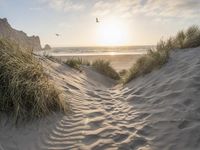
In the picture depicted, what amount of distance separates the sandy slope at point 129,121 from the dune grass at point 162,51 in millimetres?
859

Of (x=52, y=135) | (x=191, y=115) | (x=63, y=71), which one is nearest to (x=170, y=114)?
(x=191, y=115)

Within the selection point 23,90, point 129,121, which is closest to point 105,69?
point 129,121

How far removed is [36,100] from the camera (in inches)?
204

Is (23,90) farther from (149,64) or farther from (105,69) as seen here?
(105,69)

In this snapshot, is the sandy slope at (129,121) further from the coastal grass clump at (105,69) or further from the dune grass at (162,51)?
the coastal grass clump at (105,69)

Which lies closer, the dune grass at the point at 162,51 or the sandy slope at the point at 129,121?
the sandy slope at the point at 129,121

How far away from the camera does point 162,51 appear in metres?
9.12

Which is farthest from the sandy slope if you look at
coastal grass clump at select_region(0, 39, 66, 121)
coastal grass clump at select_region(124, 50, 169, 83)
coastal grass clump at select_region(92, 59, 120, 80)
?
coastal grass clump at select_region(92, 59, 120, 80)

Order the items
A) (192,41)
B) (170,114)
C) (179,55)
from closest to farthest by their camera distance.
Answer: (170,114)
(179,55)
(192,41)

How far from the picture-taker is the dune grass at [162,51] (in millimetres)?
8664

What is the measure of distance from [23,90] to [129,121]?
203 cm

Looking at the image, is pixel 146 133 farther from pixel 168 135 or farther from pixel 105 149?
Answer: pixel 105 149

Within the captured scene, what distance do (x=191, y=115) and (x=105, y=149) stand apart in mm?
1603

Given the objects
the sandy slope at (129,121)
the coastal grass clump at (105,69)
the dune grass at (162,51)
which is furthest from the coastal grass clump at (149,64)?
the coastal grass clump at (105,69)
